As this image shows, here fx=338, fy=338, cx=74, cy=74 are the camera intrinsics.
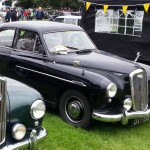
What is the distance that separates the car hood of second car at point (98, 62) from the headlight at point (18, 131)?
223 centimetres

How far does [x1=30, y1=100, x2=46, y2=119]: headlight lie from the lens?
3.97 meters

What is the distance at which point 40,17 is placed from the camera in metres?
25.2

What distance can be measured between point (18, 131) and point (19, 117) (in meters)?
0.16

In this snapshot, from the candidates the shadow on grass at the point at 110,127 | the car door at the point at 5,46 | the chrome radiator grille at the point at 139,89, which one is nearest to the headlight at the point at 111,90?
the chrome radiator grille at the point at 139,89

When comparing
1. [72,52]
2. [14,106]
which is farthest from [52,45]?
[14,106]

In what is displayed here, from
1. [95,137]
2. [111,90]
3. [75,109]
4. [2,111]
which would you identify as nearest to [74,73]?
[75,109]

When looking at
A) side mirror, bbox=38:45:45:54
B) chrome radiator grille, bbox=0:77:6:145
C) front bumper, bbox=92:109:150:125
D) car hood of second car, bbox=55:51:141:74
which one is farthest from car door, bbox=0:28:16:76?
chrome radiator grille, bbox=0:77:6:145

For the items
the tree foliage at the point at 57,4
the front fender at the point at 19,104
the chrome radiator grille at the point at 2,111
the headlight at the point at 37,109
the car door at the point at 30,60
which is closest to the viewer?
the chrome radiator grille at the point at 2,111

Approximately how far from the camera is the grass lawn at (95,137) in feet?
16.3

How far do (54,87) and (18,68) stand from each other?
0.96 m

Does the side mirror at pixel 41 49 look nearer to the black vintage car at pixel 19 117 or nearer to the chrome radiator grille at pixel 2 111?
the black vintage car at pixel 19 117

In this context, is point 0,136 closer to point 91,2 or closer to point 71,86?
point 71,86

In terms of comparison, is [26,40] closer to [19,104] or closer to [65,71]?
[65,71]

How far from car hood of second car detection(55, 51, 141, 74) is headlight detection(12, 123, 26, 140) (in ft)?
7.31
